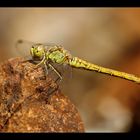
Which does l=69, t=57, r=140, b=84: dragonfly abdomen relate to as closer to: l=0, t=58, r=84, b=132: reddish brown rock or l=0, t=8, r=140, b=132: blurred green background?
l=0, t=58, r=84, b=132: reddish brown rock

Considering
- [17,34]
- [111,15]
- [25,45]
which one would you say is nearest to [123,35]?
[111,15]

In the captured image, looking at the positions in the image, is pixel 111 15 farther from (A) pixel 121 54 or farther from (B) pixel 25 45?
(B) pixel 25 45

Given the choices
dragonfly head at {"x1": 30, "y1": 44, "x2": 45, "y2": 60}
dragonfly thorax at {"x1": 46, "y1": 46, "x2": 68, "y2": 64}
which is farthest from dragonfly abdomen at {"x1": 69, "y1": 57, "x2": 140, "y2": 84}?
dragonfly head at {"x1": 30, "y1": 44, "x2": 45, "y2": 60}

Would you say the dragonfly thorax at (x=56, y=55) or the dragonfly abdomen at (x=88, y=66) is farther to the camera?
the dragonfly abdomen at (x=88, y=66)

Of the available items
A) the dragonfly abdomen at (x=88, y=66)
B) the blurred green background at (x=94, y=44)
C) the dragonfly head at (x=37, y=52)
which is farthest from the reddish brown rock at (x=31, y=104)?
the blurred green background at (x=94, y=44)

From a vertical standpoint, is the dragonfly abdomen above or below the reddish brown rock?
above

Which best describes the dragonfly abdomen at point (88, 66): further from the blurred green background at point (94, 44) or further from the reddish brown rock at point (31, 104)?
the blurred green background at point (94, 44)
